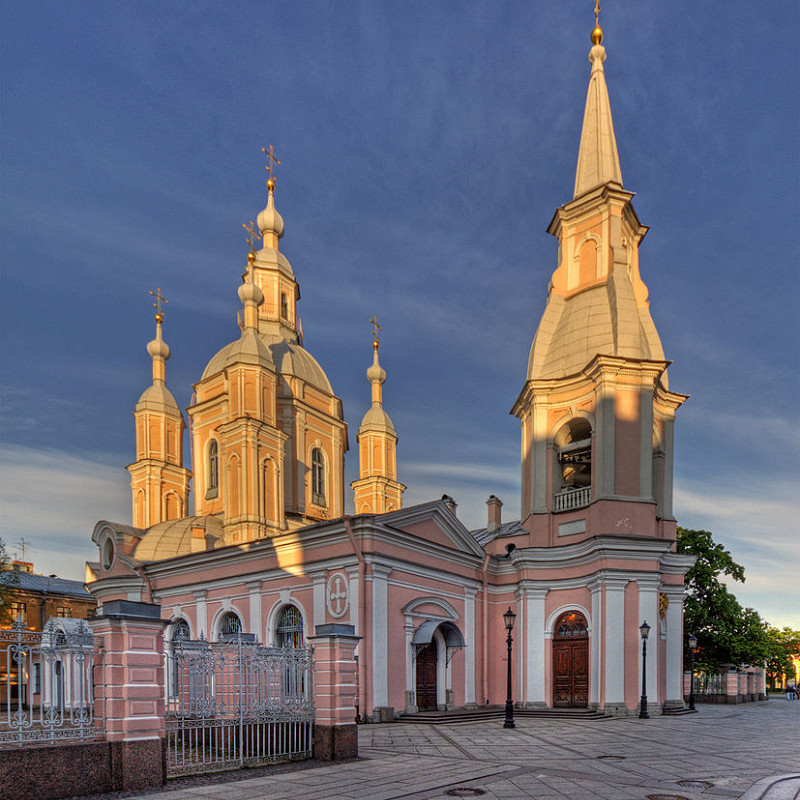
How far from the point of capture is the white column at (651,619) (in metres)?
22.5

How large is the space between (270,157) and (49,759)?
34.1 m

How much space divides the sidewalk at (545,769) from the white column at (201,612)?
8.90 meters

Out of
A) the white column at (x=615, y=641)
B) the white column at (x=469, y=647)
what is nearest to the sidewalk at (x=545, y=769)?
the white column at (x=615, y=641)

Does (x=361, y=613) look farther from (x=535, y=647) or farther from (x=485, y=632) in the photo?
(x=535, y=647)

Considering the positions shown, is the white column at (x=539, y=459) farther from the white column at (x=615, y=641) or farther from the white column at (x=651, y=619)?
the white column at (x=651, y=619)

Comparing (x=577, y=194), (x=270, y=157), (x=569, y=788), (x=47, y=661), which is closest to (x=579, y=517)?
(x=577, y=194)

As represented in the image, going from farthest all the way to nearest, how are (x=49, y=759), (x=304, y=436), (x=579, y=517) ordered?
(x=304, y=436) < (x=579, y=517) < (x=49, y=759)

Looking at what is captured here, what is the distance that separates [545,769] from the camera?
11352mm

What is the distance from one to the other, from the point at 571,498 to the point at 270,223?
22243mm

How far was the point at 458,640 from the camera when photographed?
2278cm

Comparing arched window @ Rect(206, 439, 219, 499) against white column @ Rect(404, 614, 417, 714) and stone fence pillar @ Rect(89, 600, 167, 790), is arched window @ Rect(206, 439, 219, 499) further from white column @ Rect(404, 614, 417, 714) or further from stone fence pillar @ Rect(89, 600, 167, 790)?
stone fence pillar @ Rect(89, 600, 167, 790)

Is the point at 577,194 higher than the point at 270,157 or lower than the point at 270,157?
Answer: lower

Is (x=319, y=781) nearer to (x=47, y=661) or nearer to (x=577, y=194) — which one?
(x=47, y=661)

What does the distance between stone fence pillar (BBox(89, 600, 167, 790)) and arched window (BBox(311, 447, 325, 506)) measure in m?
24.5
